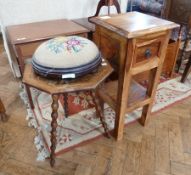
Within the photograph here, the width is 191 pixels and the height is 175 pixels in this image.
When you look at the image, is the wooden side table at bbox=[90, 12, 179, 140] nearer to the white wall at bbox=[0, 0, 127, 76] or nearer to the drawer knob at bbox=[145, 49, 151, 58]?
the drawer knob at bbox=[145, 49, 151, 58]

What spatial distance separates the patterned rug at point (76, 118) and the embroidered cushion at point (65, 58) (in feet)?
0.99

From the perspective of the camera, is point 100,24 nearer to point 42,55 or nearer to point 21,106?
point 42,55

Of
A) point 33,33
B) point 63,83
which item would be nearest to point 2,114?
point 33,33

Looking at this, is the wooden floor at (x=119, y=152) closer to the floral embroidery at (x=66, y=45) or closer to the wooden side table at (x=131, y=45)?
the wooden side table at (x=131, y=45)

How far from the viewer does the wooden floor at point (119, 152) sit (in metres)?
1.14

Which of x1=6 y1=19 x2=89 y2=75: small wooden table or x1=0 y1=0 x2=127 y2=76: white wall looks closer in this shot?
x1=6 y1=19 x2=89 y2=75: small wooden table

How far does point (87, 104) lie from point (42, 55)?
0.82 metres

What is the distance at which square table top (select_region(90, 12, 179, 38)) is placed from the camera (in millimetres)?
908

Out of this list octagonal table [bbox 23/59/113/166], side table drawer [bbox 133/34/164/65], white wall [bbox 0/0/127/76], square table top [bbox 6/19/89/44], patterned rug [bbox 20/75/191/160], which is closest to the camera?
octagonal table [bbox 23/59/113/166]

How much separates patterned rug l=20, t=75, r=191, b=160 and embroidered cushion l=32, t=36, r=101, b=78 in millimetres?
302

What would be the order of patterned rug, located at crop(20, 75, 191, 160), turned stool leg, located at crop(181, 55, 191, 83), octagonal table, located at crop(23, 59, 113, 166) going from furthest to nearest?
turned stool leg, located at crop(181, 55, 191, 83) → patterned rug, located at crop(20, 75, 191, 160) → octagonal table, located at crop(23, 59, 113, 166)

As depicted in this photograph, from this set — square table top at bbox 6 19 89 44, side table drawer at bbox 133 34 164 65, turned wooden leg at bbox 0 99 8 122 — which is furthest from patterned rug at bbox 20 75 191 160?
square table top at bbox 6 19 89 44

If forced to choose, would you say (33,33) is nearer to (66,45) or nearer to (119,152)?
(66,45)

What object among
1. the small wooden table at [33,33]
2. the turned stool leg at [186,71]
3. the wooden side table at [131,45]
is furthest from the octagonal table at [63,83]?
the turned stool leg at [186,71]
